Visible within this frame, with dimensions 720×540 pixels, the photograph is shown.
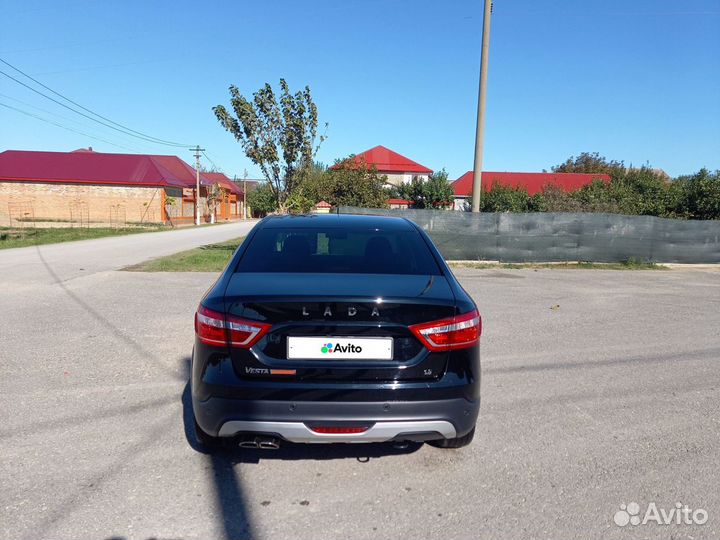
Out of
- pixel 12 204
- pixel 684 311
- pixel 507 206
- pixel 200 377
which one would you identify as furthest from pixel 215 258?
pixel 12 204

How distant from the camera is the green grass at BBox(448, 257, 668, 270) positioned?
15133 millimetres

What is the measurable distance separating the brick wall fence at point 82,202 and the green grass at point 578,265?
111 ft

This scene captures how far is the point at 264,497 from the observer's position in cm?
279

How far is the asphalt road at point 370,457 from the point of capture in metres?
2.59

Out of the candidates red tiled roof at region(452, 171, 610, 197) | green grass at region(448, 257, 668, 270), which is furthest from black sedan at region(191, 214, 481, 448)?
red tiled roof at region(452, 171, 610, 197)

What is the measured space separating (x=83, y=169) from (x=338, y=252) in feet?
152

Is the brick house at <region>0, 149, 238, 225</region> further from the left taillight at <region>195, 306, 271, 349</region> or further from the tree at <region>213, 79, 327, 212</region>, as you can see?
the left taillight at <region>195, 306, 271, 349</region>

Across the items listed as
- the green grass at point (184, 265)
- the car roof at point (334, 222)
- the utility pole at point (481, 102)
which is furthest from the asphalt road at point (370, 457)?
the utility pole at point (481, 102)

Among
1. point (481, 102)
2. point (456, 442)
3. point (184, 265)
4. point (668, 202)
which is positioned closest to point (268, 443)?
point (456, 442)

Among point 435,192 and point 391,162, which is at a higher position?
point 391,162

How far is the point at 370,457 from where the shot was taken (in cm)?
324

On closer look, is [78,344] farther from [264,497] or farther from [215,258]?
[215,258]

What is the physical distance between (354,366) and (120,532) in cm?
136

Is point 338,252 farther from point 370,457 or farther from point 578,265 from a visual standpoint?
point 578,265
